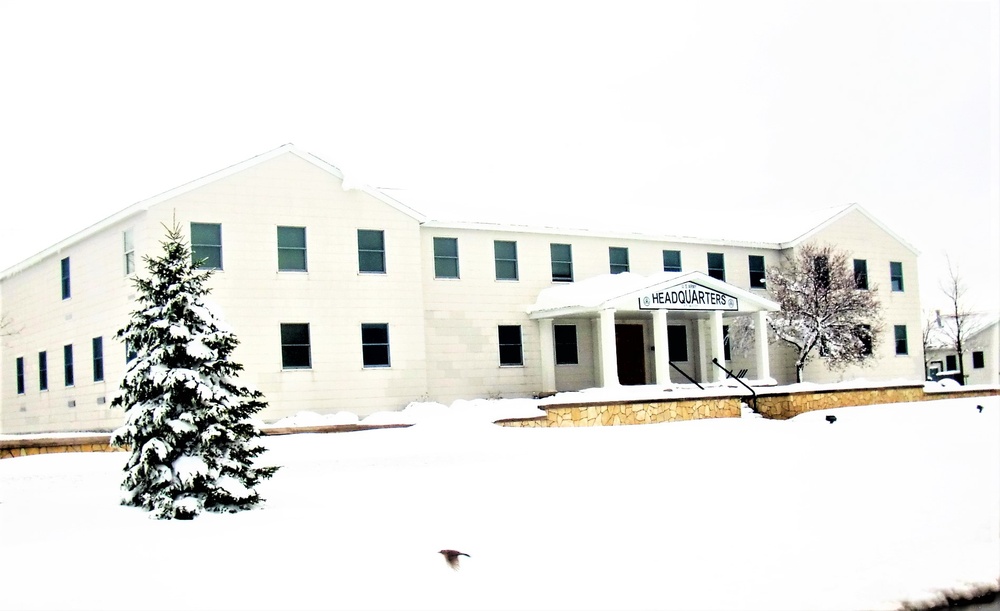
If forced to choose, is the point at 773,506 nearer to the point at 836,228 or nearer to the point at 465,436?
the point at 465,436

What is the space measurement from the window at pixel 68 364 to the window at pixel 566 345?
45.9ft

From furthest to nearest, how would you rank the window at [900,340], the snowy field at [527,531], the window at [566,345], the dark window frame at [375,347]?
1. the window at [900,340]
2. the window at [566,345]
3. the dark window frame at [375,347]
4. the snowy field at [527,531]

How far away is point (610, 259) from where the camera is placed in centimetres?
3162

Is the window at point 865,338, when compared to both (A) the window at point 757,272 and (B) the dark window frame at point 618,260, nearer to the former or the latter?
(A) the window at point 757,272

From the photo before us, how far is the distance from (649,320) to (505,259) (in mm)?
5730

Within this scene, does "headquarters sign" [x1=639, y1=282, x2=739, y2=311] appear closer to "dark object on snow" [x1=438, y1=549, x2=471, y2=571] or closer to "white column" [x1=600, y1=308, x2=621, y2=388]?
"white column" [x1=600, y1=308, x2=621, y2=388]

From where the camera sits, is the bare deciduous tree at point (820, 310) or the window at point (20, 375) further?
the bare deciduous tree at point (820, 310)

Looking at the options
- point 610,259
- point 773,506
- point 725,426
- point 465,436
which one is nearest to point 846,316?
point 610,259

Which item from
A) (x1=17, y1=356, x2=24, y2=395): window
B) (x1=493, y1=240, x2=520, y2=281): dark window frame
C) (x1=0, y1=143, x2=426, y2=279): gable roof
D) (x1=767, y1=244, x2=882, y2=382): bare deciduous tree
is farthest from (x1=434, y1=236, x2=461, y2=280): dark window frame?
(x1=17, y1=356, x2=24, y2=395): window

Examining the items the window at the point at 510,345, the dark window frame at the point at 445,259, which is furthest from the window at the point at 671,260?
the dark window frame at the point at 445,259

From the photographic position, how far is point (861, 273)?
36.9 meters

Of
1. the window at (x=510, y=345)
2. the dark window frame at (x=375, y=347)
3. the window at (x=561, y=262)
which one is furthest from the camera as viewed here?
the window at (x=561, y=262)

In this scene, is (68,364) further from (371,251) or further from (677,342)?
(677,342)

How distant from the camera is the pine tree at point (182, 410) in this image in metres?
10.7
